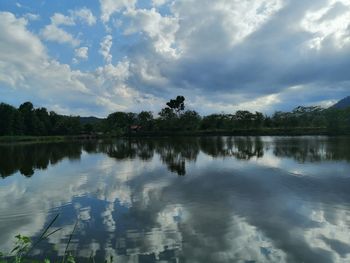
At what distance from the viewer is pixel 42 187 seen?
19.1 metres

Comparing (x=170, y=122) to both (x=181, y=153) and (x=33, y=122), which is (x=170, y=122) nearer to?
(x=33, y=122)

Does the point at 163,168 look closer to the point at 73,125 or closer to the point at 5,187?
the point at 5,187

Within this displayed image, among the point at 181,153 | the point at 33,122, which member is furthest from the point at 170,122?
the point at 181,153

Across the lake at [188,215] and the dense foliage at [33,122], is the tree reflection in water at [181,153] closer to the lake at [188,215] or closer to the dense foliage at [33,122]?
the lake at [188,215]

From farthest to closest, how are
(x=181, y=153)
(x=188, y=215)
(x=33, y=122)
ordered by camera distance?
(x=33, y=122) → (x=181, y=153) → (x=188, y=215)

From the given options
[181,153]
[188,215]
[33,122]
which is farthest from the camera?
[33,122]

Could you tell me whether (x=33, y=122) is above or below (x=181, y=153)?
above

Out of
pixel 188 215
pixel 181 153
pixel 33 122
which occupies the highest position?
pixel 33 122

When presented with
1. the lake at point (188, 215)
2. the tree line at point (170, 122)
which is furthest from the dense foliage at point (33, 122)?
the lake at point (188, 215)

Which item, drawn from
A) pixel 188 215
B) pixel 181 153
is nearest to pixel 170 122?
pixel 181 153

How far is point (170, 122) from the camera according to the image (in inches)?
4483

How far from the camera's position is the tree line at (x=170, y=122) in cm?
10106

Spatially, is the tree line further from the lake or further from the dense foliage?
the lake

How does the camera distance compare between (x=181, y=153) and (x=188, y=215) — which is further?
(x=181, y=153)
